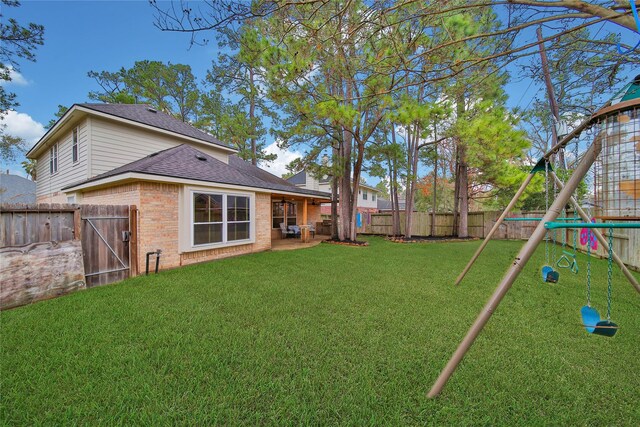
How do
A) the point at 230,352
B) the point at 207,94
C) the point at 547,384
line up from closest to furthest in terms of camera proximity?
the point at 547,384
the point at 230,352
the point at 207,94

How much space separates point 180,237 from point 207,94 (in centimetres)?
1463

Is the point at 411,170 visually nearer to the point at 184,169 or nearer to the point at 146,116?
the point at 184,169

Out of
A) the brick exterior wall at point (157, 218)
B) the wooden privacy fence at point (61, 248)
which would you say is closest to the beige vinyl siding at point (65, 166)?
the brick exterior wall at point (157, 218)

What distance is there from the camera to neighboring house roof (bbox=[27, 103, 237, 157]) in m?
8.03

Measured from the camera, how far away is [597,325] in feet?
6.34

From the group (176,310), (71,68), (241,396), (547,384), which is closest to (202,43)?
(176,310)

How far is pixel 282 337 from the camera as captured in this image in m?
2.83

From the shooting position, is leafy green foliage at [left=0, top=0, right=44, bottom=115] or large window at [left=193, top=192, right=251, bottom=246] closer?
large window at [left=193, top=192, right=251, bottom=246]

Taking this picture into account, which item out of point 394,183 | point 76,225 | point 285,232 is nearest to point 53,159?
point 76,225

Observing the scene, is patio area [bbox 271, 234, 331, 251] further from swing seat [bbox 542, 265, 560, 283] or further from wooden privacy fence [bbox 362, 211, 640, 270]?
swing seat [bbox 542, 265, 560, 283]

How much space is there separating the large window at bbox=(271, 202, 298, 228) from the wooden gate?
332 inches

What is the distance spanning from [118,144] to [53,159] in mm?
5046

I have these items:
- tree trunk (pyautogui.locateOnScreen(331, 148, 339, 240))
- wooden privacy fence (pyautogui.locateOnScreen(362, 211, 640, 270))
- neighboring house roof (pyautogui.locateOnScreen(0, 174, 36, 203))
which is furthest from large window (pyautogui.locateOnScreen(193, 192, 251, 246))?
neighboring house roof (pyautogui.locateOnScreen(0, 174, 36, 203))

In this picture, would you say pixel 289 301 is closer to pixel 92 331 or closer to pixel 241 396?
pixel 241 396
